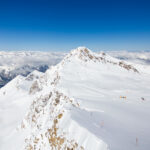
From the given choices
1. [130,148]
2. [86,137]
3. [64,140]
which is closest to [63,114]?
[64,140]

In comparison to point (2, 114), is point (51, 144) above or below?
above

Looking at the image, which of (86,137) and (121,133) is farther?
(121,133)

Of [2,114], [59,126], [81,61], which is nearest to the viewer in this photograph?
[59,126]

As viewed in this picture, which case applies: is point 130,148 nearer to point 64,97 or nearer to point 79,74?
point 64,97

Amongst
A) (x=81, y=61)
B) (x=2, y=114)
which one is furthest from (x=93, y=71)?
(x=2, y=114)

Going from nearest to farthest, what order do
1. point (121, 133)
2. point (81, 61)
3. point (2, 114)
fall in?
point (121, 133) < point (81, 61) < point (2, 114)

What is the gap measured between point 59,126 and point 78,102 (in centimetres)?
923

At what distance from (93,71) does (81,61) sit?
33.3ft

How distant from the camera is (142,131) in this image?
10.6m

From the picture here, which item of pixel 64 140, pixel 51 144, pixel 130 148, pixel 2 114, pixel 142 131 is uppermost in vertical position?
pixel 130 148

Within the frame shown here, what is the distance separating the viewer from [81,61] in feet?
176

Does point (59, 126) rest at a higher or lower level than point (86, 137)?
lower

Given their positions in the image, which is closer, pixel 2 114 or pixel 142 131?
pixel 142 131

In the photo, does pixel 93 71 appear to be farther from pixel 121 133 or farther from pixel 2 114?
pixel 2 114
